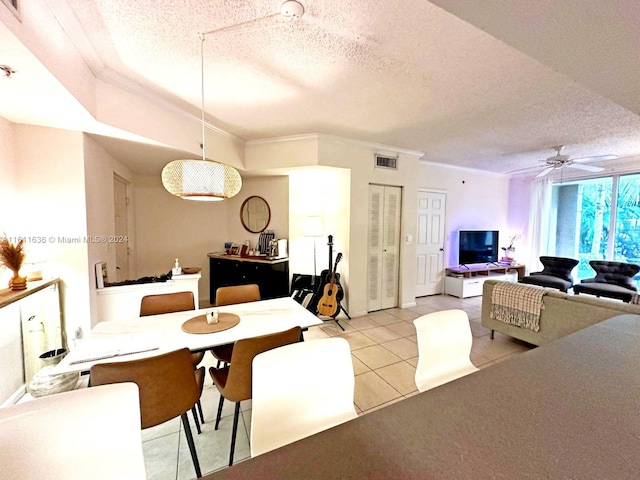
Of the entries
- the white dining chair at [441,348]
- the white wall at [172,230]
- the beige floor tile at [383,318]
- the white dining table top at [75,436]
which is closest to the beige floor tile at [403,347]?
the beige floor tile at [383,318]

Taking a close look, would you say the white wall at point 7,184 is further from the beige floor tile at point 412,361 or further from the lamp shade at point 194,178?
the beige floor tile at point 412,361

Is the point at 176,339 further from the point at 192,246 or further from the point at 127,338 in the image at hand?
the point at 192,246

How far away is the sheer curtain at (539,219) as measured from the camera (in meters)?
5.55

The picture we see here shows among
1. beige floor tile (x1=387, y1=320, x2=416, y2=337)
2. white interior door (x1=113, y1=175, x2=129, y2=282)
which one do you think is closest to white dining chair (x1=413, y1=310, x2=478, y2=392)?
beige floor tile (x1=387, y1=320, x2=416, y2=337)

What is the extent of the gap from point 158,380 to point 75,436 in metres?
0.53

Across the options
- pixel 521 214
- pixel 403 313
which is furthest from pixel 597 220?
pixel 403 313

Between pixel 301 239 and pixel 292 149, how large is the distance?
4.51 feet

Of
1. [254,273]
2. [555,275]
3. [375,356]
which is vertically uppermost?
[254,273]

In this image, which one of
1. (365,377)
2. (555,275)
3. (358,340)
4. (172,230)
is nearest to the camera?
(365,377)

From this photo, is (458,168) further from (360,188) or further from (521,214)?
(360,188)

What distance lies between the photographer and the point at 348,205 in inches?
154

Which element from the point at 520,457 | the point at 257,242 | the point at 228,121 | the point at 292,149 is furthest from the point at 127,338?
the point at 257,242

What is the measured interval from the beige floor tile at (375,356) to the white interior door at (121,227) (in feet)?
11.0

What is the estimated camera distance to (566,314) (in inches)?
107
